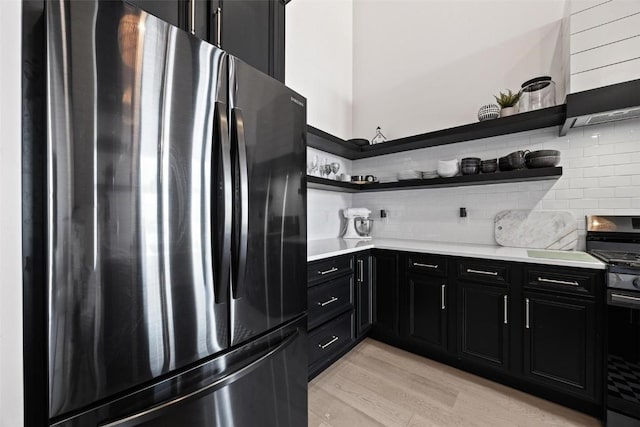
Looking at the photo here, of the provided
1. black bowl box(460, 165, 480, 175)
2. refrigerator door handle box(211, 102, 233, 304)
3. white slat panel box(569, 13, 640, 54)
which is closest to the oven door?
black bowl box(460, 165, 480, 175)

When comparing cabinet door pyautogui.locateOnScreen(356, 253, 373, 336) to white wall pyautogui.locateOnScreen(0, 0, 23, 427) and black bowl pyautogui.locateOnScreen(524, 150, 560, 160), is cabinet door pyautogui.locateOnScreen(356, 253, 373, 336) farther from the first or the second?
white wall pyautogui.locateOnScreen(0, 0, 23, 427)

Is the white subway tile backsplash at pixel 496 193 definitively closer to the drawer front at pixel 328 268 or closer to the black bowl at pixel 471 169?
the black bowl at pixel 471 169

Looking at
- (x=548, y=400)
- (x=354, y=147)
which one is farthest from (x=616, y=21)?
(x=548, y=400)

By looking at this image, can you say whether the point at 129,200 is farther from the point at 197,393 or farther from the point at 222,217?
the point at 197,393

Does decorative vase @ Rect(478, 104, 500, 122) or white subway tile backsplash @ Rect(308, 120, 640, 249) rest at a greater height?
decorative vase @ Rect(478, 104, 500, 122)

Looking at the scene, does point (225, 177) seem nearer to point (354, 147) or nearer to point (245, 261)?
point (245, 261)

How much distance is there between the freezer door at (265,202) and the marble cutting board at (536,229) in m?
1.99

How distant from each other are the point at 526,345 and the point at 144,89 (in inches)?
97.8

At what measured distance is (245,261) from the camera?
1029 millimetres

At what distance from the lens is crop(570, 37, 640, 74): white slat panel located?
162 centimetres

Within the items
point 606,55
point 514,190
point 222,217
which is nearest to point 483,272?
point 514,190

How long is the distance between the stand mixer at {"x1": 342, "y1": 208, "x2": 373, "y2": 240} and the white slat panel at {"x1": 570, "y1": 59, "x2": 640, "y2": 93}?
187 centimetres

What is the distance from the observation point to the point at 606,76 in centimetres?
168

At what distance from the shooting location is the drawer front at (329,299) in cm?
188
